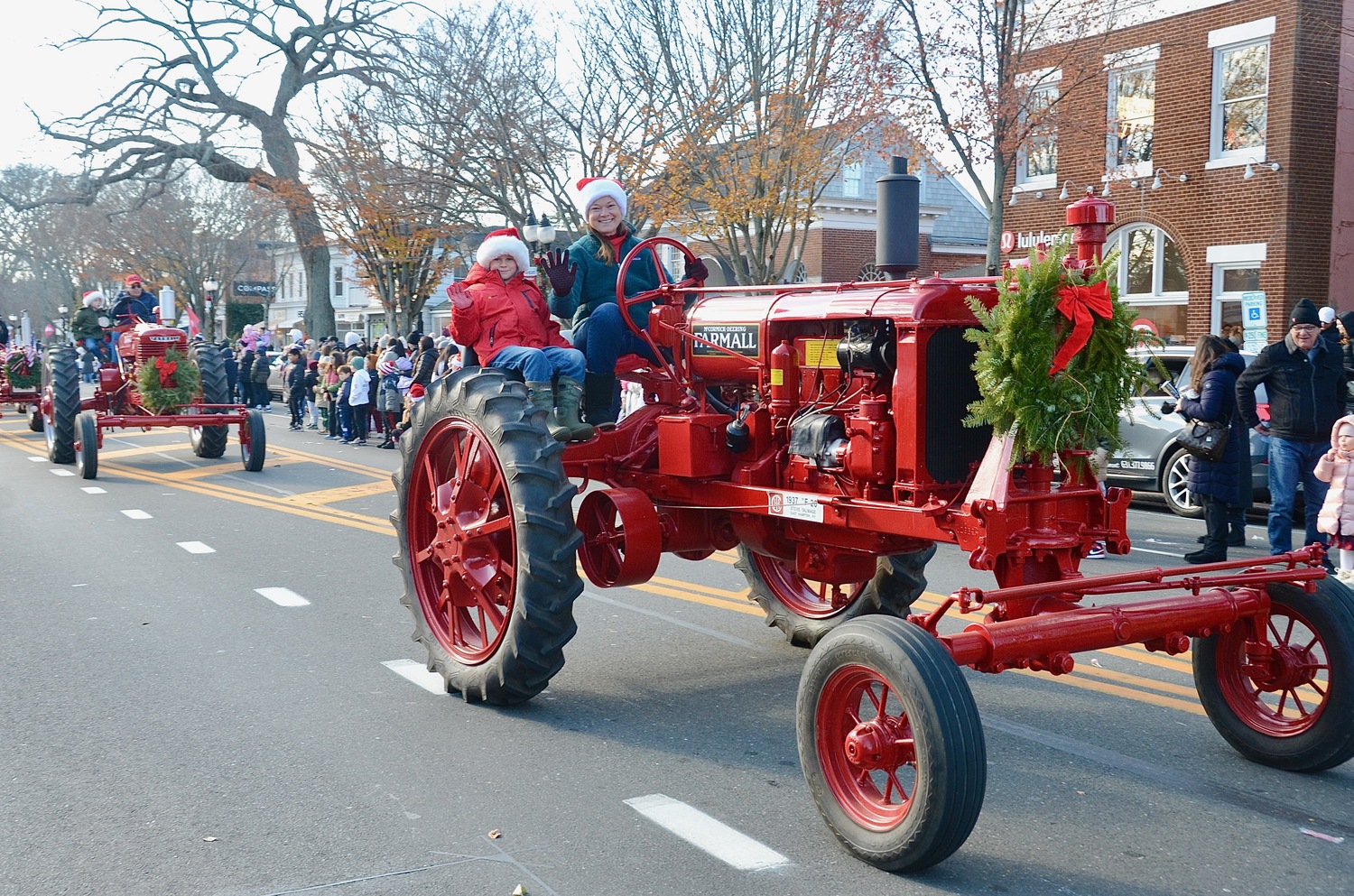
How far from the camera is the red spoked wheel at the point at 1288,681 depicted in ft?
15.3

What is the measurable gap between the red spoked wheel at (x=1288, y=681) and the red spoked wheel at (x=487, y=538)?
269 cm

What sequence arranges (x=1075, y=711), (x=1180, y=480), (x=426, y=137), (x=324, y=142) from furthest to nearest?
(x=324, y=142), (x=426, y=137), (x=1180, y=480), (x=1075, y=711)

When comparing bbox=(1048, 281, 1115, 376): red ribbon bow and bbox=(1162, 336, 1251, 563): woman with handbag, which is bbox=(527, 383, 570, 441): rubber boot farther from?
bbox=(1162, 336, 1251, 563): woman with handbag

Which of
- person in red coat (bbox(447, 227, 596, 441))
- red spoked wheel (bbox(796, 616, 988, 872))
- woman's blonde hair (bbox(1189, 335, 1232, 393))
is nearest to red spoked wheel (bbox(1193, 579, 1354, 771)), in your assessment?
red spoked wheel (bbox(796, 616, 988, 872))

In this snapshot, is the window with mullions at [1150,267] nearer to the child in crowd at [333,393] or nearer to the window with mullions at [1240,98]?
the window with mullions at [1240,98]

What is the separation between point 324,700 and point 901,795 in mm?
2958

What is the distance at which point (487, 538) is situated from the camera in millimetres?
6125

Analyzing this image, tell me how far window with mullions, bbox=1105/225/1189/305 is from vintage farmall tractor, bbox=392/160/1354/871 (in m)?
17.3

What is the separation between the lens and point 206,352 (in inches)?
681

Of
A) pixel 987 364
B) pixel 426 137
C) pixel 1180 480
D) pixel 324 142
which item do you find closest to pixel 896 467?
pixel 987 364

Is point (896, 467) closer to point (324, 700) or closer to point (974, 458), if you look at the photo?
point (974, 458)

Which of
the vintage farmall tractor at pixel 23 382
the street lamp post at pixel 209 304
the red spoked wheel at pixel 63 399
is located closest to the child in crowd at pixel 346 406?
the vintage farmall tractor at pixel 23 382

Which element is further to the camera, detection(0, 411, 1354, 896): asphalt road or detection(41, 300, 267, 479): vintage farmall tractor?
detection(41, 300, 267, 479): vintage farmall tractor

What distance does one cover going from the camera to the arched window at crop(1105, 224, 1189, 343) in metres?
22.5
